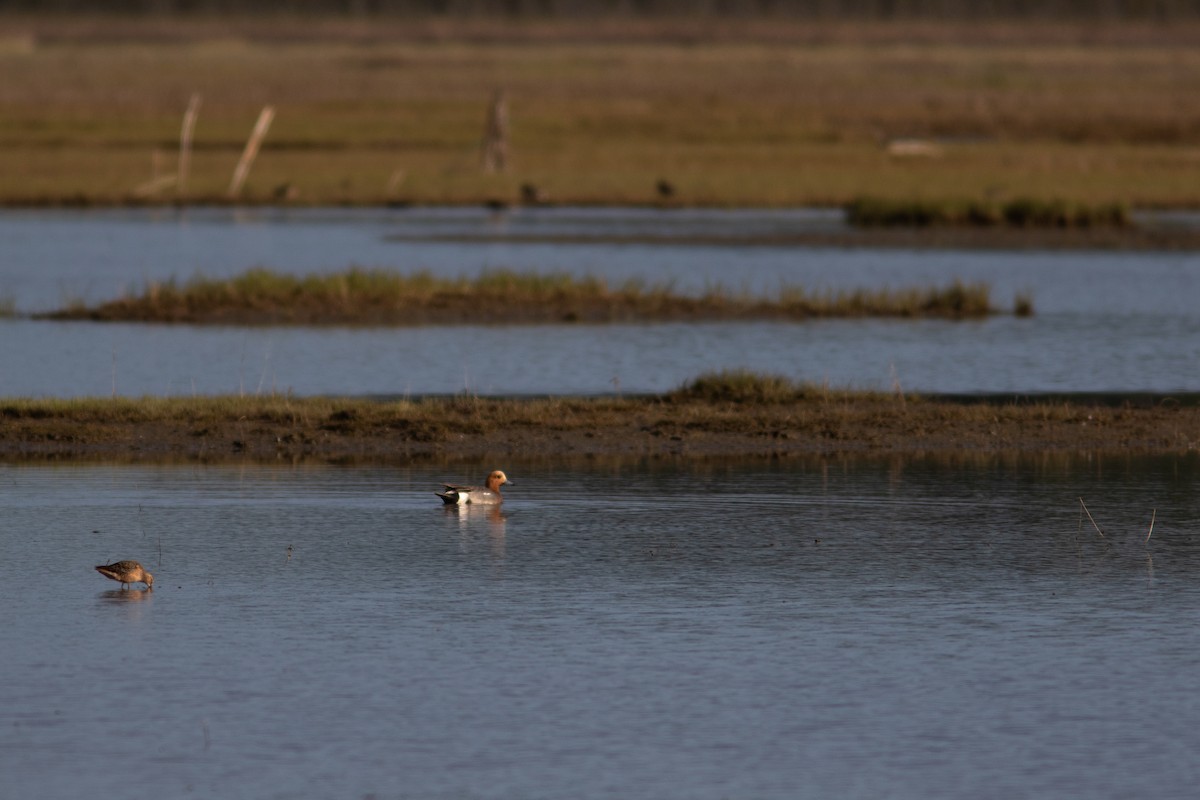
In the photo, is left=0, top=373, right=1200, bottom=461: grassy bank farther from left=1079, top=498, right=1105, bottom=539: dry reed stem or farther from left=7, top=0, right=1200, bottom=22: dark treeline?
left=7, top=0, right=1200, bottom=22: dark treeline

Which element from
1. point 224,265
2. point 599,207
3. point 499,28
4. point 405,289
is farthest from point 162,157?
point 499,28

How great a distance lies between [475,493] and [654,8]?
17171 cm

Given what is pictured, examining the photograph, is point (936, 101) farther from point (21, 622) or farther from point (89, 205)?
point (21, 622)

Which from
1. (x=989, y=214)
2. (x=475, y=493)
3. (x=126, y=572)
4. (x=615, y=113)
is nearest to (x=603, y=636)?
(x=126, y=572)

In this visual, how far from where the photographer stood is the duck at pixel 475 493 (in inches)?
658

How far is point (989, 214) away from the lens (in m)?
48.9

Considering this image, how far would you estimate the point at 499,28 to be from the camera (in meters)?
164

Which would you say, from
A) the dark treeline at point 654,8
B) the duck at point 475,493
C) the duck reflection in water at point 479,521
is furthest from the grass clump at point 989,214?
the dark treeline at point 654,8

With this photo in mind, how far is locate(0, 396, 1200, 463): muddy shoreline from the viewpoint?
20422 mm

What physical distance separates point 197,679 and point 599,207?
4444cm

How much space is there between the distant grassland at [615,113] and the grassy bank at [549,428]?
31.4 metres

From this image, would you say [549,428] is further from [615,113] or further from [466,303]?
[615,113]

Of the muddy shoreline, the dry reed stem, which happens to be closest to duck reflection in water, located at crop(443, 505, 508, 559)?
the muddy shoreline

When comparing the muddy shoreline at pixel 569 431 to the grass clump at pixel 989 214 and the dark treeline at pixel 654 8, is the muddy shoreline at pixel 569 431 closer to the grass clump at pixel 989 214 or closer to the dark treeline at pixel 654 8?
the grass clump at pixel 989 214
